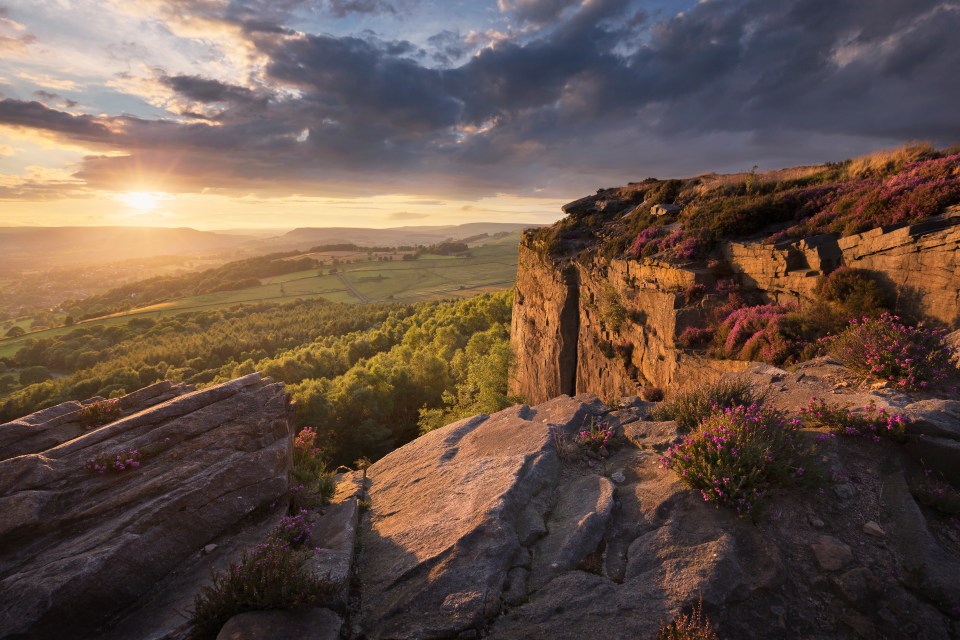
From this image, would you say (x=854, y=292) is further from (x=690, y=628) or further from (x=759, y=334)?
(x=690, y=628)

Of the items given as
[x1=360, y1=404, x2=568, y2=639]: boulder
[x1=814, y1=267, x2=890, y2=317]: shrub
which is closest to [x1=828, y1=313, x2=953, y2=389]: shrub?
[x1=814, y1=267, x2=890, y2=317]: shrub

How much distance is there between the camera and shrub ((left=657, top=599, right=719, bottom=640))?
4.67 meters

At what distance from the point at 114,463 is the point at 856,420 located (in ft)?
48.0

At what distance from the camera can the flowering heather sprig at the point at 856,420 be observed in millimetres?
7180

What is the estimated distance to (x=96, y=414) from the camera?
11.2m

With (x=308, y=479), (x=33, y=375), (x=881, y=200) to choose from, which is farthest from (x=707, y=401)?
(x=33, y=375)

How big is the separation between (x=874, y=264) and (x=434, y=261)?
631 ft

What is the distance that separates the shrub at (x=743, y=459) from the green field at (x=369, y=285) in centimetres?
11987

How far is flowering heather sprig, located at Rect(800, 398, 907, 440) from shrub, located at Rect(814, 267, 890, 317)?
16.7ft

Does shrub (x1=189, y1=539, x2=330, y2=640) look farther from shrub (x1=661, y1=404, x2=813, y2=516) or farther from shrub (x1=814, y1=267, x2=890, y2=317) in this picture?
shrub (x1=814, y1=267, x2=890, y2=317)

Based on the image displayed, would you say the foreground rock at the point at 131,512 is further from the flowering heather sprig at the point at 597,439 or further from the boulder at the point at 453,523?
the flowering heather sprig at the point at 597,439

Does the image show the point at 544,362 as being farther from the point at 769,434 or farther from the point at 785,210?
the point at 769,434

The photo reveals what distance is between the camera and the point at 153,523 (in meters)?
7.57

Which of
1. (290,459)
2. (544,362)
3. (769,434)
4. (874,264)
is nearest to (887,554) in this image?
(769,434)
